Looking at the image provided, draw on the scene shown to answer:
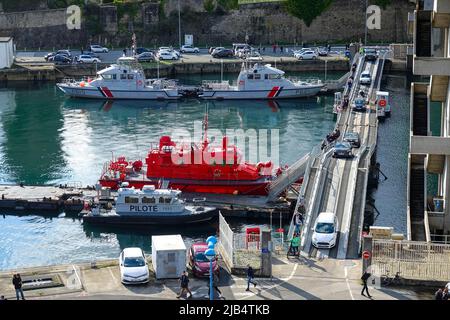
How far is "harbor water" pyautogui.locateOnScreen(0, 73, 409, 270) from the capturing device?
49625mm

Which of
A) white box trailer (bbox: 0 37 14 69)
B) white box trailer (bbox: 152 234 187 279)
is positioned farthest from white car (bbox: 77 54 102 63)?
white box trailer (bbox: 152 234 187 279)

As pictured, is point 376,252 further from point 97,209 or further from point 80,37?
point 80,37

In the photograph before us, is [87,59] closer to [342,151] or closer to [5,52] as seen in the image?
[5,52]

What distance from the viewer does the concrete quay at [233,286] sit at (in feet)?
109

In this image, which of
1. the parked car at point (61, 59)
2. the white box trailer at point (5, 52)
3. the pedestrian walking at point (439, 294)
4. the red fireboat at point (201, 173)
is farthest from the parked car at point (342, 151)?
the white box trailer at point (5, 52)

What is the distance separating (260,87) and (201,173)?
37654 millimetres

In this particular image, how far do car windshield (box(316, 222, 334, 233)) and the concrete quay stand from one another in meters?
4.17

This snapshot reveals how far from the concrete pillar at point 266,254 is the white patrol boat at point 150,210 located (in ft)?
50.6

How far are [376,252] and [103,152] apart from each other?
124ft

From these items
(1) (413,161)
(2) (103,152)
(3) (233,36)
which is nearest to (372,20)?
(3) (233,36)

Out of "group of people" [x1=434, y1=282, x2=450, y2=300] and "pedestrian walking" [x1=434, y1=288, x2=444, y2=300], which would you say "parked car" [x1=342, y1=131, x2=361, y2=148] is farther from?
"pedestrian walking" [x1=434, y1=288, x2=444, y2=300]

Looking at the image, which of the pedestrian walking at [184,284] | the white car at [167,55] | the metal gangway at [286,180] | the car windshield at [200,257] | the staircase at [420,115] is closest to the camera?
the pedestrian walking at [184,284]

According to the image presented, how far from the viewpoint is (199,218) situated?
50.5 metres

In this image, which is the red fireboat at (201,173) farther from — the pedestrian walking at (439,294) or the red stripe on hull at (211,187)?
the pedestrian walking at (439,294)
